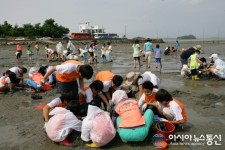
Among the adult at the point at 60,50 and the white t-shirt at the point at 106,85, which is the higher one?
the adult at the point at 60,50

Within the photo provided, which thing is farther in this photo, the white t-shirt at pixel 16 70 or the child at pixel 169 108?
the white t-shirt at pixel 16 70

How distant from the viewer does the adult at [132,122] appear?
4.85 metres

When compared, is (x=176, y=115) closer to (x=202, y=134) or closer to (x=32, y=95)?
(x=202, y=134)

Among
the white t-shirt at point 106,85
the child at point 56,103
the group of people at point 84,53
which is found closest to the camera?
the child at point 56,103

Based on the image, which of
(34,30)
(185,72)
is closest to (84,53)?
(185,72)

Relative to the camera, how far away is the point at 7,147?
512cm

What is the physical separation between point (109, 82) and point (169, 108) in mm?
1451

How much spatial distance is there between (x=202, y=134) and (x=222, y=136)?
0.36 m

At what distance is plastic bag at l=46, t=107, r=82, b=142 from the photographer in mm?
5020

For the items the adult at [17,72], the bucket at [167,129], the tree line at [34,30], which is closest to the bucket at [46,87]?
the adult at [17,72]

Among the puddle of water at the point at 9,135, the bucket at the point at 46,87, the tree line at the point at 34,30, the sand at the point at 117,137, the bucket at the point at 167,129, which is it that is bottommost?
the puddle of water at the point at 9,135

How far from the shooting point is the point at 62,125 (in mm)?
5039

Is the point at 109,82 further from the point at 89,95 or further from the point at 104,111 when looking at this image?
the point at 104,111

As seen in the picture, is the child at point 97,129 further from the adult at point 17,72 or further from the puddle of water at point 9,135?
the adult at point 17,72
